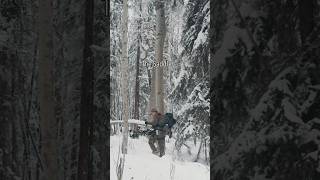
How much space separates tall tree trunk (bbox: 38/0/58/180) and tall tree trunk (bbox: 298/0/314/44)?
721mm

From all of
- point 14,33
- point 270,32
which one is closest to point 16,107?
point 14,33

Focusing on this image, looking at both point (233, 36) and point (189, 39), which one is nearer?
point (233, 36)

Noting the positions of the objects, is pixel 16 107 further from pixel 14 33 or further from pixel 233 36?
pixel 233 36

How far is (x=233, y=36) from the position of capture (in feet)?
3.01

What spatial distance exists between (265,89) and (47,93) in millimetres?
657

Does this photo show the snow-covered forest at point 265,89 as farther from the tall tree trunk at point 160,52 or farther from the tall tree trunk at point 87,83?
the tall tree trunk at point 160,52

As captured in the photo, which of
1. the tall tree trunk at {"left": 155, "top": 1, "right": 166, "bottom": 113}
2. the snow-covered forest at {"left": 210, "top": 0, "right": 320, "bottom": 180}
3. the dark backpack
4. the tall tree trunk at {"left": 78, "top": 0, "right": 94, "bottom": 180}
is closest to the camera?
the snow-covered forest at {"left": 210, "top": 0, "right": 320, "bottom": 180}

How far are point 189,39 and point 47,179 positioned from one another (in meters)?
9.37

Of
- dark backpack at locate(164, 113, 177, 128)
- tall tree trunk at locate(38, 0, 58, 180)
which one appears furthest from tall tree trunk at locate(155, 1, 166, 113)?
tall tree trunk at locate(38, 0, 58, 180)

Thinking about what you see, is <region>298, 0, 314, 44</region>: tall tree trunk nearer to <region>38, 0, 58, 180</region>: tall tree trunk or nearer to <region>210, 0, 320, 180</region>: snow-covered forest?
<region>210, 0, 320, 180</region>: snow-covered forest

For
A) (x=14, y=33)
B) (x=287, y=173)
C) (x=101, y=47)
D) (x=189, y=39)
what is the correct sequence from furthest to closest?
(x=189, y=39) < (x=14, y=33) < (x=101, y=47) < (x=287, y=173)

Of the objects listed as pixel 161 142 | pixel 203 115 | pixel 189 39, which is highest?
pixel 189 39

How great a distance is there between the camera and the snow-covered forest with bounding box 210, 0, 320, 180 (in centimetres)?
86

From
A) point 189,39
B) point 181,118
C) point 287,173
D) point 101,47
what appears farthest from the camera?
point 181,118
